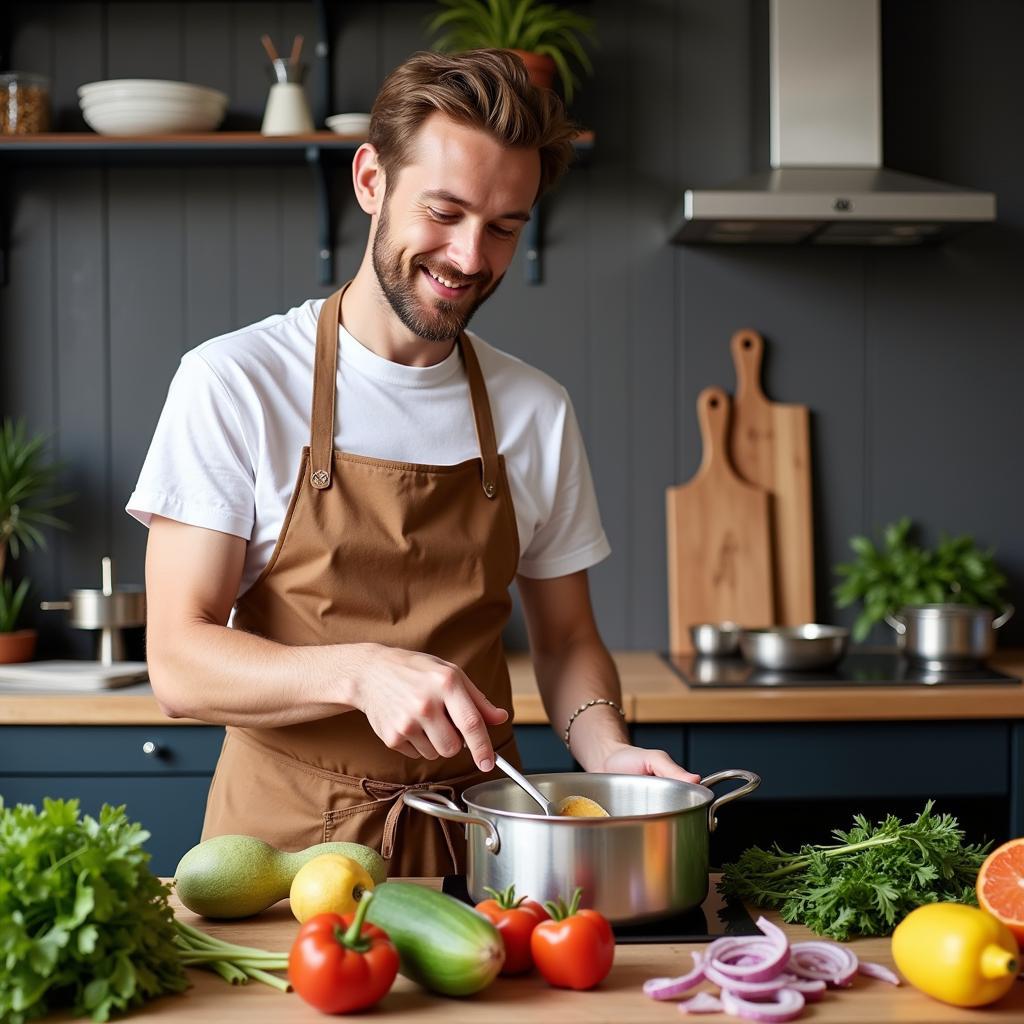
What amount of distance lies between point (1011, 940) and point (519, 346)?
2248 mm

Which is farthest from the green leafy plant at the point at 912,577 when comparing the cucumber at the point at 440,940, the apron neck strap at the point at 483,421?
the cucumber at the point at 440,940

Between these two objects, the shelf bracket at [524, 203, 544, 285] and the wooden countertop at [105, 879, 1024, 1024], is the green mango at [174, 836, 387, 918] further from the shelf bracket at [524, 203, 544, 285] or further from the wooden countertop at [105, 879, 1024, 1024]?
the shelf bracket at [524, 203, 544, 285]

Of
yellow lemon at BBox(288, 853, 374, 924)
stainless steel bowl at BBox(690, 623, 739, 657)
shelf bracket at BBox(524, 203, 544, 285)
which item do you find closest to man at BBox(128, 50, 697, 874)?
yellow lemon at BBox(288, 853, 374, 924)

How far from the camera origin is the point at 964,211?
108 inches

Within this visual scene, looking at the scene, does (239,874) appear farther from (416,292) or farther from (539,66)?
(539,66)

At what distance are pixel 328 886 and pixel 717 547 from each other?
2064 mm

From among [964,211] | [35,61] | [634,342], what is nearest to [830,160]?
[964,211]

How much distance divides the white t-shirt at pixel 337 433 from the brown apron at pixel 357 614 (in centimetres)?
3

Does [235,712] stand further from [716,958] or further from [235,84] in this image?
[235,84]

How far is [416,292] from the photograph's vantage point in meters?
1.62

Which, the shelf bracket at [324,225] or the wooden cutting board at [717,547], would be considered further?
the wooden cutting board at [717,547]

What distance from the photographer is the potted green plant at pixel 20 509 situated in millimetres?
2893

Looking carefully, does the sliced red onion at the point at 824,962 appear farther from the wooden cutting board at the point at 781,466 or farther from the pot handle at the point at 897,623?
the wooden cutting board at the point at 781,466

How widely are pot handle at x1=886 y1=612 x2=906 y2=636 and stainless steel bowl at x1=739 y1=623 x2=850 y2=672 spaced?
16cm
